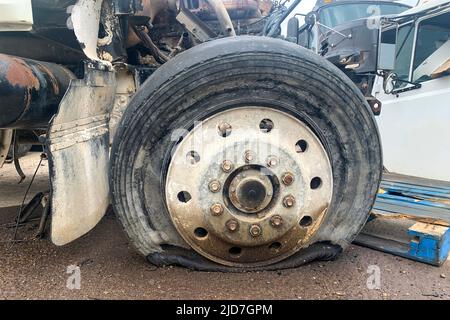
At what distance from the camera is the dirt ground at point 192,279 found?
146cm

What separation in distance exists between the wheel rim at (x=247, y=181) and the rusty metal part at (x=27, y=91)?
0.62 m

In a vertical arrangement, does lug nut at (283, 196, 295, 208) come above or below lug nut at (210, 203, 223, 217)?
above

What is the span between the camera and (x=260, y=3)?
3473 mm

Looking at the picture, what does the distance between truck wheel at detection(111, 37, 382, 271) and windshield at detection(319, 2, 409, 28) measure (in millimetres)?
3089

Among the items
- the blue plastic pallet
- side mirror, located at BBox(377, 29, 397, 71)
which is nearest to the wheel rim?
the blue plastic pallet

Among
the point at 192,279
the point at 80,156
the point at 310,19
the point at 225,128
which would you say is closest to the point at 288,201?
the point at 225,128

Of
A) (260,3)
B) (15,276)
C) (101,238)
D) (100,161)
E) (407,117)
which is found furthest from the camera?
(407,117)

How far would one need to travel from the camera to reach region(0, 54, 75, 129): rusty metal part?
1.43m

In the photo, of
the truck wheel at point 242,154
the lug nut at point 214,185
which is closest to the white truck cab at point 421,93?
the truck wheel at point 242,154

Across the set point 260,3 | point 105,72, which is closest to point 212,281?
point 105,72

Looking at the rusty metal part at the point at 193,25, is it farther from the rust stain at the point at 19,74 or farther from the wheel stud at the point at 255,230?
the wheel stud at the point at 255,230

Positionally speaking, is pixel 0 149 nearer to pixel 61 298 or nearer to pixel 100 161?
pixel 100 161

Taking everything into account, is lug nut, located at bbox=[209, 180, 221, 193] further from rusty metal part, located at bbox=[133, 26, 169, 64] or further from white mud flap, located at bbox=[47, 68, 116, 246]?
rusty metal part, located at bbox=[133, 26, 169, 64]

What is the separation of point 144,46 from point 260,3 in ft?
5.51
